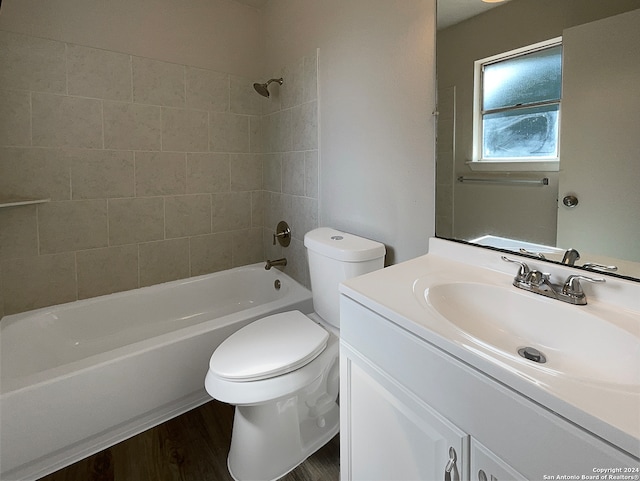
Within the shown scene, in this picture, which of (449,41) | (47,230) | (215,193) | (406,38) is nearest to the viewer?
(449,41)

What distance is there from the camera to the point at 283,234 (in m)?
2.28

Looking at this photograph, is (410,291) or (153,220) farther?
(153,220)

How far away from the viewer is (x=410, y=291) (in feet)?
3.03

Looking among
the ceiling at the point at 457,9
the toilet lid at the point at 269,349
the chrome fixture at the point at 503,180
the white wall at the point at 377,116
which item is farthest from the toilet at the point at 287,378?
the ceiling at the point at 457,9

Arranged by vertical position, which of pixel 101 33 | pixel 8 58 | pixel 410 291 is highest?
pixel 101 33

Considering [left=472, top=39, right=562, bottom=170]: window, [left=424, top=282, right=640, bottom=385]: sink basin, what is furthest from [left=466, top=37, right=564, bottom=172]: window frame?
[left=424, top=282, right=640, bottom=385]: sink basin

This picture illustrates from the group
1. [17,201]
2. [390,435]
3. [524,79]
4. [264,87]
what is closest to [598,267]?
[524,79]

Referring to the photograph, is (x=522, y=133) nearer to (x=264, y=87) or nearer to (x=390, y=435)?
(x=390, y=435)

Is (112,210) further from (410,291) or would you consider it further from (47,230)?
(410,291)

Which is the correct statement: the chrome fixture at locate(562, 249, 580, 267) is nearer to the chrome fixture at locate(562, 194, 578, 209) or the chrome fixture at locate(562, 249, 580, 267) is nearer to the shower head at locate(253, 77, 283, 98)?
the chrome fixture at locate(562, 194, 578, 209)

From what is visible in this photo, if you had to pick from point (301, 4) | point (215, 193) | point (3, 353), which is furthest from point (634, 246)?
point (3, 353)

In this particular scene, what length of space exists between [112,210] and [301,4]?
65.4 inches

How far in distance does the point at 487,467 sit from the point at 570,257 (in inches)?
24.2

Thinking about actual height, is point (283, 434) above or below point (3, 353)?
below
